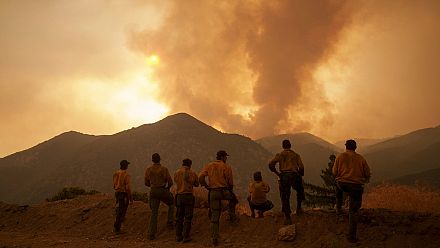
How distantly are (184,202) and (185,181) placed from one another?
667mm

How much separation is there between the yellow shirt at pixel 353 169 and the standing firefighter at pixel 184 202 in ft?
15.0

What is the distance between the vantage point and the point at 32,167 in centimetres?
14938

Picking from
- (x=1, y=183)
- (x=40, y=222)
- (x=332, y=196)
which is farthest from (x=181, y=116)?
(x=40, y=222)

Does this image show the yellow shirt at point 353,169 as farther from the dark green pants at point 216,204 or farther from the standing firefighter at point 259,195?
the standing firefighter at point 259,195

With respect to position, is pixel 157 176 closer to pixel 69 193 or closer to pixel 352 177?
pixel 352 177

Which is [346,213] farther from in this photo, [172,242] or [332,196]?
[332,196]

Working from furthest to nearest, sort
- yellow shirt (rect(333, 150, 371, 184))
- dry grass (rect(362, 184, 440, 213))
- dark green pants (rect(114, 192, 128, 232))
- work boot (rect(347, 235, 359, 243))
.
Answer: dry grass (rect(362, 184, 440, 213)) < dark green pants (rect(114, 192, 128, 232)) < yellow shirt (rect(333, 150, 371, 184)) < work boot (rect(347, 235, 359, 243))

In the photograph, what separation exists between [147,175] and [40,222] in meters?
7.39

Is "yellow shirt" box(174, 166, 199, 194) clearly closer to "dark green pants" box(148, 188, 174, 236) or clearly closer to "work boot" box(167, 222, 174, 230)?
"dark green pants" box(148, 188, 174, 236)

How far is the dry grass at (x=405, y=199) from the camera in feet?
67.1

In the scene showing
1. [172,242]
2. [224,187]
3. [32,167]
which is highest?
[32,167]

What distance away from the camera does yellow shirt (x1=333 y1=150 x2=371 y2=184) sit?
31.6 feet

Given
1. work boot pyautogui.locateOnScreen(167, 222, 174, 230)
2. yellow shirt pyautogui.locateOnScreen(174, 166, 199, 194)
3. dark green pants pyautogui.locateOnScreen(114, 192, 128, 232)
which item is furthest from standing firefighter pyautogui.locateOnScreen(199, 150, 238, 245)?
dark green pants pyautogui.locateOnScreen(114, 192, 128, 232)

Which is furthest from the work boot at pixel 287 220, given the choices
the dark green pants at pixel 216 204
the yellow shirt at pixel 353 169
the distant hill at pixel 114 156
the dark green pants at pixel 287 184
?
the distant hill at pixel 114 156
